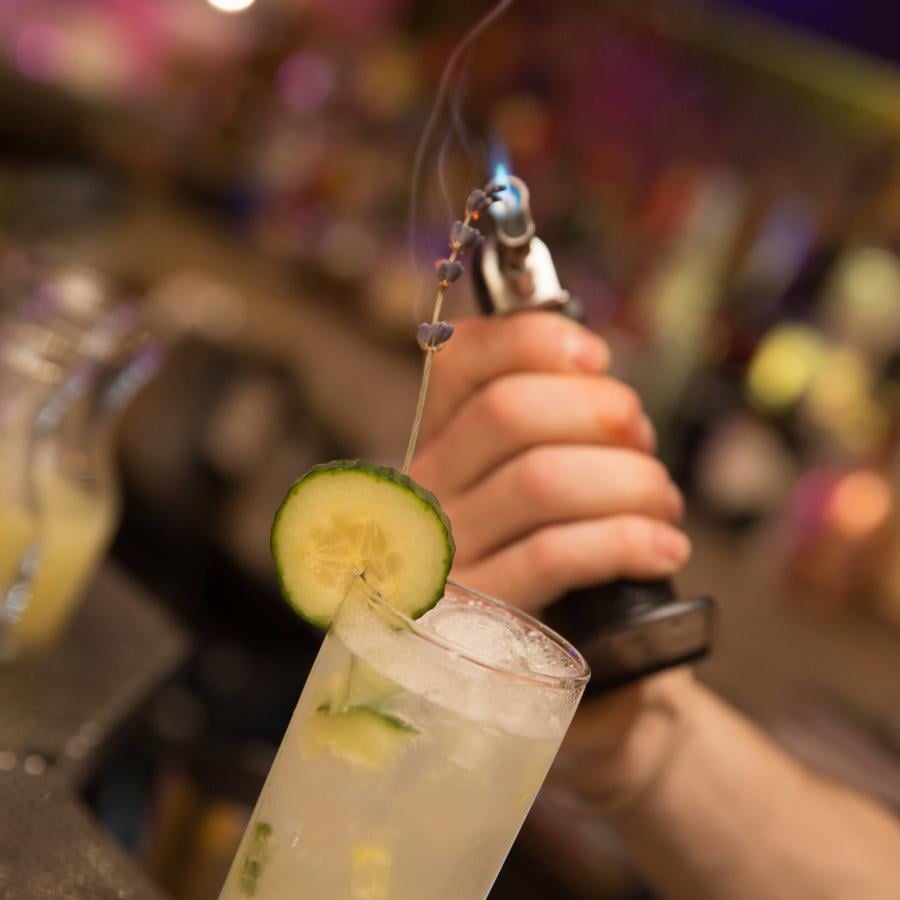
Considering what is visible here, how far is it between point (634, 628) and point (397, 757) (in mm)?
300

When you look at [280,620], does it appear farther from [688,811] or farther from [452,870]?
[452,870]

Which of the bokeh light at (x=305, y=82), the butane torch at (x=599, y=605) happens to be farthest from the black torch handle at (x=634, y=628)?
the bokeh light at (x=305, y=82)

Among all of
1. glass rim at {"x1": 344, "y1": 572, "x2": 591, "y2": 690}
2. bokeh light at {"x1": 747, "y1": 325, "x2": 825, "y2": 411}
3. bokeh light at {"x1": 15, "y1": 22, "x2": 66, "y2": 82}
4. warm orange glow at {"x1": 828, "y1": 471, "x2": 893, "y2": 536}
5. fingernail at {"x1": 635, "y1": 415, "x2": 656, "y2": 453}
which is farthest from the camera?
bokeh light at {"x1": 15, "y1": 22, "x2": 66, "y2": 82}

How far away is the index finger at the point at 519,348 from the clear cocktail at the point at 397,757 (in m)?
0.36

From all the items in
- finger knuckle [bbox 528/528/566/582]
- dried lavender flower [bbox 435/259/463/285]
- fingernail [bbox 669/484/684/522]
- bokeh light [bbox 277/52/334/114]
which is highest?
bokeh light [bbox 277/52/334/114]

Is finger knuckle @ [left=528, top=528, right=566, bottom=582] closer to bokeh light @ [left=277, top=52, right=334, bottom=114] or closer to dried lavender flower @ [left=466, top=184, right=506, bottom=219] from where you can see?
dried lavender flower @ [left=466, top=184, right=506, bottom=219]

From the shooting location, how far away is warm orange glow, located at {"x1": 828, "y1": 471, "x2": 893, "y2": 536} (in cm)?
254

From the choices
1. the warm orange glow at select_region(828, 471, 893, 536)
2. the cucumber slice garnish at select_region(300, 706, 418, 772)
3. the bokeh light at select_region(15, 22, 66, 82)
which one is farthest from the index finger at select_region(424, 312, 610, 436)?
the bokeh light at select_region(15, 22, 66, 82)

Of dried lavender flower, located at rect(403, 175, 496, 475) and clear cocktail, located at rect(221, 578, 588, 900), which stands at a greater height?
dried lavender flower, located at rect(403, 175, 496, 475)

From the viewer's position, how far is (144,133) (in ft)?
12.9

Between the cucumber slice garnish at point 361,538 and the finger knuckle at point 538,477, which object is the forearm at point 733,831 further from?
the cucumber slice garnish at point 361,538

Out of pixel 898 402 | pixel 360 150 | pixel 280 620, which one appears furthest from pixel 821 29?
pixel 280 620

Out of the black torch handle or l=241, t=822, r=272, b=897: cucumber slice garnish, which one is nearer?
l=241, t=822, r=272, b=897: cucumber slice garnish

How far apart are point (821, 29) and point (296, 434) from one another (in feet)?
5.45
